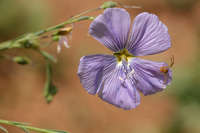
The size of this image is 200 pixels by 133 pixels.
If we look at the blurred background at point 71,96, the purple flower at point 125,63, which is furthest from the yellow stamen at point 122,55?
the blurred background at point 71,96

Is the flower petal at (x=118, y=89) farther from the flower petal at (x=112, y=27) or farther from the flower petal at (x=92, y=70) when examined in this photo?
the flower petal at (x=112, y=27)

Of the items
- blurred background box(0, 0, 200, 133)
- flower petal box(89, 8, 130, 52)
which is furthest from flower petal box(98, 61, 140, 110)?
blurred background box(0, 0, 200, 133)

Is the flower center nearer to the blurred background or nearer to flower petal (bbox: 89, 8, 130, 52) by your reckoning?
flower petal (bbox: 89, 8, 130, 52)

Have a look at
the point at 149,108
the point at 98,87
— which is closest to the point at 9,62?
the point at 149,108

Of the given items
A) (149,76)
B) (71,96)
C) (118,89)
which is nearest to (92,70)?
(118,89)

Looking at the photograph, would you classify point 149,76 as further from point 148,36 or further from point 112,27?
point 112,27

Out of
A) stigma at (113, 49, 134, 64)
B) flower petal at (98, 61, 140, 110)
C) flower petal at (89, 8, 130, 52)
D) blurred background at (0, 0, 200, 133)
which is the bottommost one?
flower petal at (98, 61, 140, 110)

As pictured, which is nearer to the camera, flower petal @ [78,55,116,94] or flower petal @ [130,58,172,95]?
flower petal @ [78,55,116,94]
